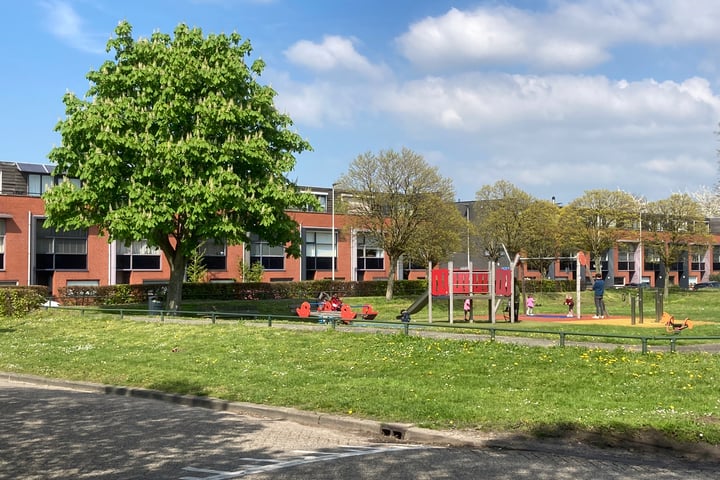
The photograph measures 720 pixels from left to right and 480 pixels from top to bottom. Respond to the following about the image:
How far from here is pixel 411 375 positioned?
47.0 feet

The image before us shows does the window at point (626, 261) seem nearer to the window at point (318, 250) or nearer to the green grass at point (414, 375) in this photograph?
the window at point (318, 250)

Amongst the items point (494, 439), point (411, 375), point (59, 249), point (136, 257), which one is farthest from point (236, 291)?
point (494, 439)

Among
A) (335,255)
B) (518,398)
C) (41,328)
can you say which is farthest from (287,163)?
(335,255)

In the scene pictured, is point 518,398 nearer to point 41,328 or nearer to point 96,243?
point 41,328

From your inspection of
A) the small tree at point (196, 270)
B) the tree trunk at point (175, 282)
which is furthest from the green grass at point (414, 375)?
the small tree at point (196, 270)

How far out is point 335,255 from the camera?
6288cm

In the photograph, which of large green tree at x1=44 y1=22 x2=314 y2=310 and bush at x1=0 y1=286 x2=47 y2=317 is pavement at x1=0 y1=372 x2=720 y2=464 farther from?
bush at x1=0 y1=286 x2=47 y2=317

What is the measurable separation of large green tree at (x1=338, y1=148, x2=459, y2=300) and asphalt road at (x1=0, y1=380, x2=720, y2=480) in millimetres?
36393

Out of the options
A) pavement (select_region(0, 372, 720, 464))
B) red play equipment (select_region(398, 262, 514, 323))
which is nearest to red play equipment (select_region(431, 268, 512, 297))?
red play equipment (select_region(398, 262, 514, 323))

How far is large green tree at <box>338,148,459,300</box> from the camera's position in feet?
157

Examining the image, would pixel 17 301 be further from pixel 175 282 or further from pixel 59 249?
pixel 59 249

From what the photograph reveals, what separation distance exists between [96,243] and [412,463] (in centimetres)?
4524

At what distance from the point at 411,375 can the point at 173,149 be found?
15.7 metres

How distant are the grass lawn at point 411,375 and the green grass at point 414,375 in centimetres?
2
